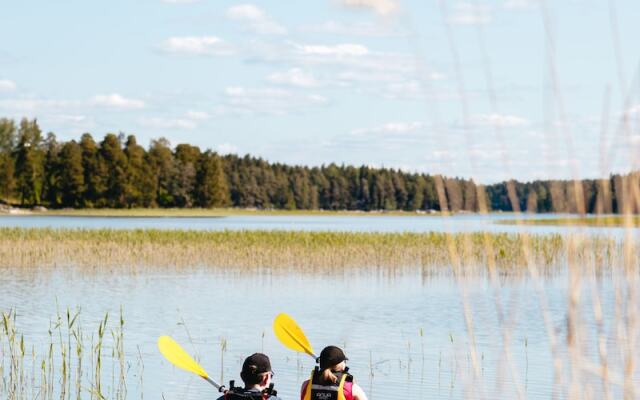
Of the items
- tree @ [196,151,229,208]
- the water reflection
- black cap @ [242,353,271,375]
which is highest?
tree @ [196,151,229,208]

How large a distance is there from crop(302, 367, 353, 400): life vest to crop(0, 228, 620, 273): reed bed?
17.3 m

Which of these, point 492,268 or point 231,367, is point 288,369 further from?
point 492,268

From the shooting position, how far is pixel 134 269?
2275 cm

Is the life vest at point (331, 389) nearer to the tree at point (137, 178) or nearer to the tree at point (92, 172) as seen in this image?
the tree at point (92, 172)

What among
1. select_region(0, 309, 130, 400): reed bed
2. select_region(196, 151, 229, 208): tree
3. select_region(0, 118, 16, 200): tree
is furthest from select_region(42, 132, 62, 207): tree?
select_region(0, 309, 130, 400): reed bed

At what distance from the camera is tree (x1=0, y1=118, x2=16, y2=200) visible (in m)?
85.2

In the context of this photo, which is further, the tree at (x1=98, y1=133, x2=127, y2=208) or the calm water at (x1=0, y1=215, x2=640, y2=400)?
the tree at (x1=98, y1=133, x2=127, y2=208)

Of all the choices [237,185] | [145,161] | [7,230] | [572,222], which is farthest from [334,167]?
[572,222]

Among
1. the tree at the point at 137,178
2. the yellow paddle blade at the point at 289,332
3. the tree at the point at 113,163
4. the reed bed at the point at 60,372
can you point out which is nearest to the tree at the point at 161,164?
the tree at the point at 137,178

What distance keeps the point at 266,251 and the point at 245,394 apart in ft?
65.3

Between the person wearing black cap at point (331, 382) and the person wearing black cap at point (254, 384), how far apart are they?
584mm

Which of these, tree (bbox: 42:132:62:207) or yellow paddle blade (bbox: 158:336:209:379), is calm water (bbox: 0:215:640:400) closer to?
yellow paddle blade (bbox: 158:336:209:379)

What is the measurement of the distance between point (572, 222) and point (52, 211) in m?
88.2

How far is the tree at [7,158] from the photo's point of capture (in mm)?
85250
